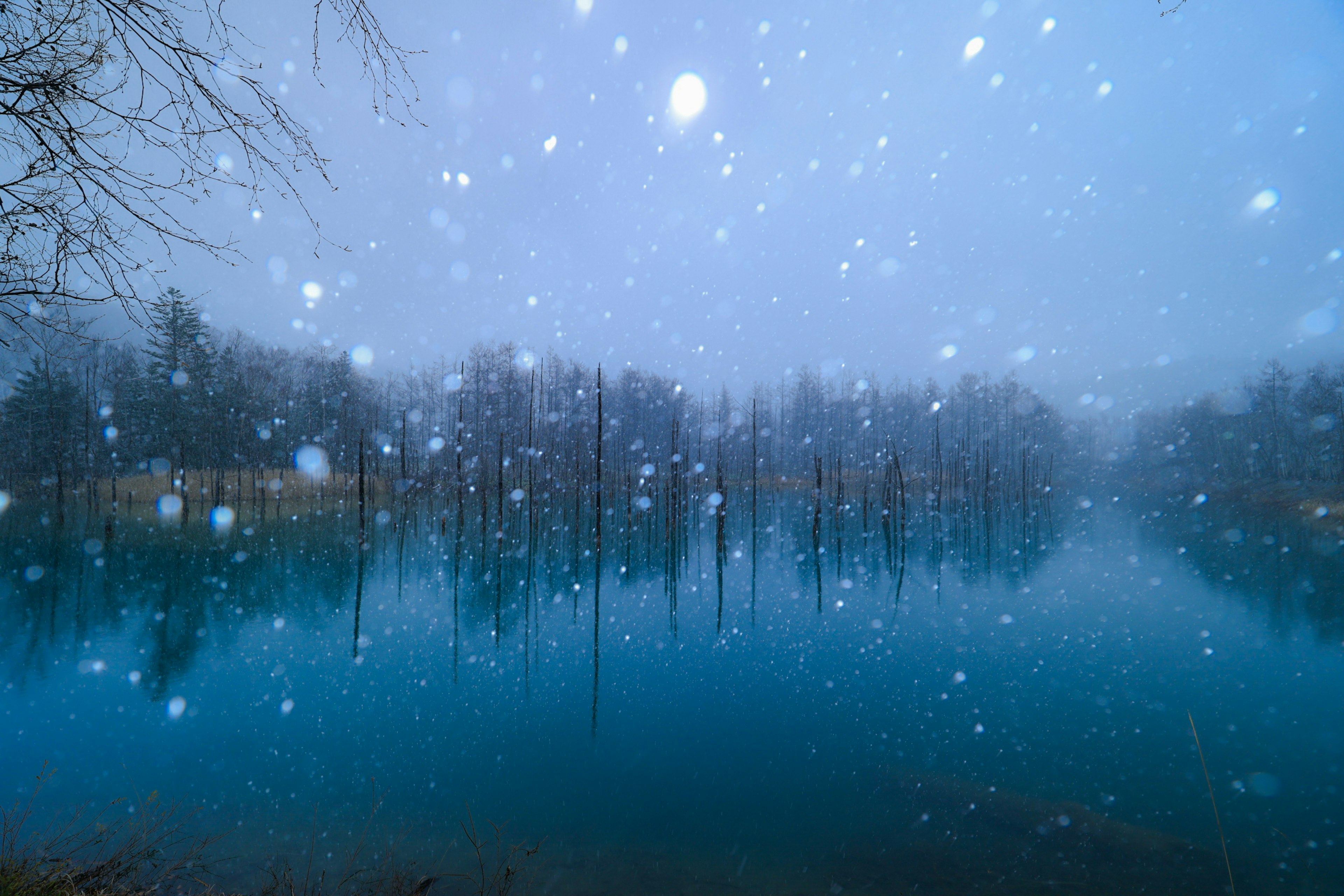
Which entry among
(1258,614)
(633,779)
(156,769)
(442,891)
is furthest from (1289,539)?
(156,769)

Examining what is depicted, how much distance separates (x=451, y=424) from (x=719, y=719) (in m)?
53.2

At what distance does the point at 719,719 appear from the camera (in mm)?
7117

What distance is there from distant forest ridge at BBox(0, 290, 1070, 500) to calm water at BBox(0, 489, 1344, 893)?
499 centimetres

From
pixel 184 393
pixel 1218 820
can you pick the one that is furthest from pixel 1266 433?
pixel 184 393

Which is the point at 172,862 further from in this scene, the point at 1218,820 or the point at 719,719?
the point at 1218,820

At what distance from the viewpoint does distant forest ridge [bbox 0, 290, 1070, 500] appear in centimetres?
3194

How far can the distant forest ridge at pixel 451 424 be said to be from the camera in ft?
105

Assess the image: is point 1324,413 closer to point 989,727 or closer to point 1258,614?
point 1258,614

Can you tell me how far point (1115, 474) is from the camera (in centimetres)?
7600

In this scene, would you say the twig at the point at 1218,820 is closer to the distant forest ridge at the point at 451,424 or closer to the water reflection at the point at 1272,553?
the distant forest ridge at the point at 451,424

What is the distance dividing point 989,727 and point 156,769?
30.7ft

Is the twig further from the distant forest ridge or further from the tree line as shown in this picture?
the tree line

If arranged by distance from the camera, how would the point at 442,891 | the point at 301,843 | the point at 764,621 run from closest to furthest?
the point at 442,891
the point at 301,843
the point at 764,621

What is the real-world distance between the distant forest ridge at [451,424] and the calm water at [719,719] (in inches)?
196
